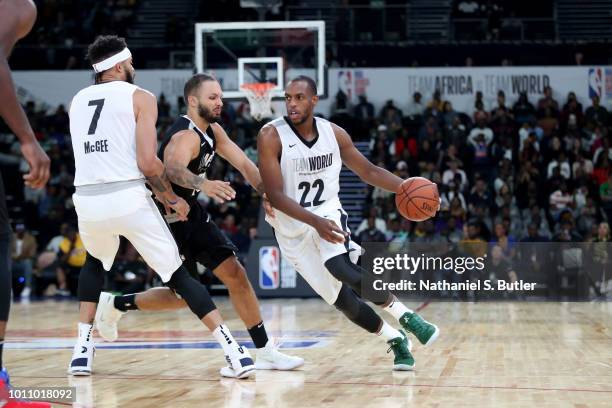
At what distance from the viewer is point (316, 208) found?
21.7ft

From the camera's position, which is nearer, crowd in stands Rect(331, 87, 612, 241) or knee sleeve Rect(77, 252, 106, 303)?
knee sleeve Rect(77, 252, 106, 303)

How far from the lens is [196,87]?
6.61m

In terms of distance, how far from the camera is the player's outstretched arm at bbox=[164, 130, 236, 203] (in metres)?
5.88

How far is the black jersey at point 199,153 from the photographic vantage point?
6.55 m

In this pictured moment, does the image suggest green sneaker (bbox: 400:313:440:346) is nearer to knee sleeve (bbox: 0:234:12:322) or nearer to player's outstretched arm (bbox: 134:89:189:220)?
player's outstretched arm (bbox: 134:89:189:220)

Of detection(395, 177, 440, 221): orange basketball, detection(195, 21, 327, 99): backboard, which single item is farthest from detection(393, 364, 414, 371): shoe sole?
detection(195, 21, 327, 99): backboard

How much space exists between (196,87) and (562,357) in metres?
3.29

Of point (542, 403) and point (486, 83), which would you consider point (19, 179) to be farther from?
point (542, 403)

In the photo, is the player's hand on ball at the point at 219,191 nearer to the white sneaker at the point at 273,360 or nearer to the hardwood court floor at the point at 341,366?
the hardwood court floor at the point at 341,366

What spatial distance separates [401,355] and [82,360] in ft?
6.73

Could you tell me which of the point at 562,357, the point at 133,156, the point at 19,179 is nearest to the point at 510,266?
the point at 562,357

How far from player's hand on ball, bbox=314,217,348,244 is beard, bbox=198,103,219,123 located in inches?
40.4

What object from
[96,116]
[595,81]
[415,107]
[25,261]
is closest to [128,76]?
[96,116]

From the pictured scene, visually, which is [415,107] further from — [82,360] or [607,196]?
[82,360]
